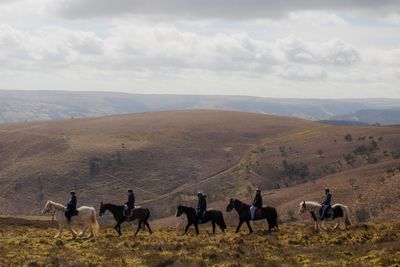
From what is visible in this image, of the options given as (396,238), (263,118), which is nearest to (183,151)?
(263,118)

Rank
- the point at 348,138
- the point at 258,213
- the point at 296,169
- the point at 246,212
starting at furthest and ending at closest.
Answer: the point at 348,138, the point at 296,169, the point at 246,212, the point at 258,213

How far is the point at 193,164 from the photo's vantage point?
360 feet

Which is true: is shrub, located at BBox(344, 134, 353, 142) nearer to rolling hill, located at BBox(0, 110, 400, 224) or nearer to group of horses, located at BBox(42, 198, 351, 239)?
rolling hill, located at BBox(0, 110, 400, 224)

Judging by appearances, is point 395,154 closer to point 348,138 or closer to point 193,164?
point 348,138

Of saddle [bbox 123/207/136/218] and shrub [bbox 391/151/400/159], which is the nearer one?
saddle [bbox 123/207/136/218]

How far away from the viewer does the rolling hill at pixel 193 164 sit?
72500mm

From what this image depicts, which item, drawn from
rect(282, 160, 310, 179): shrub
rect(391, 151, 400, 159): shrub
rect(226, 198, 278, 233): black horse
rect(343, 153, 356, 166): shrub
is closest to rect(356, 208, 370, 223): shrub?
rect(226, 198, 278, 233): black horse

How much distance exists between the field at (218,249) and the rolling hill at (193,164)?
2843 centimetres

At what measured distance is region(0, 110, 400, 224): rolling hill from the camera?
72500 millimetres

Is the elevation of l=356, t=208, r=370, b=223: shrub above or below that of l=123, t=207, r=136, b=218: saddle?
below

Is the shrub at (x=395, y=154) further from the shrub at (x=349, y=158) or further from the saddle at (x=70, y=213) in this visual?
the saddle at (x=70, y=213)

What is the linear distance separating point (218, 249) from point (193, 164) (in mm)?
84715

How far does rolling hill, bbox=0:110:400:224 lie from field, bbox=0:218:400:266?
1119 inches

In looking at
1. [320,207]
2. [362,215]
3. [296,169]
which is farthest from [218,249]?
[296,169]
